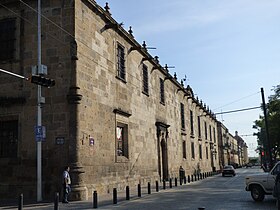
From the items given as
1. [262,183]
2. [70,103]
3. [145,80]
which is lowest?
[262,183]

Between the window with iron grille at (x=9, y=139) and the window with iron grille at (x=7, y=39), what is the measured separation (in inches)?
136

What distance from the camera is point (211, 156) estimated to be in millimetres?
62406

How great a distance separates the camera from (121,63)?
79.9ft

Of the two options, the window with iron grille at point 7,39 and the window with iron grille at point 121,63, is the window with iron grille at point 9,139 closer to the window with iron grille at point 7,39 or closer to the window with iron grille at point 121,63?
the window with iron grille at point 7,39

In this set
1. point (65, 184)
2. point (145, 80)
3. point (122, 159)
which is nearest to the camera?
point (65, 184)

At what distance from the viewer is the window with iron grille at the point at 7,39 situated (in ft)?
62.1

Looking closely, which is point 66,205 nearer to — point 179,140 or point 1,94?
point 1,94

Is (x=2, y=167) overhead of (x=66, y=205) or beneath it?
overhead

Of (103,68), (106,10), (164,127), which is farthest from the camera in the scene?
(164,127)

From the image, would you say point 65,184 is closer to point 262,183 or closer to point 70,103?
point 70,103

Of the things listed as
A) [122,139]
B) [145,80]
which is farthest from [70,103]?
[145,80]

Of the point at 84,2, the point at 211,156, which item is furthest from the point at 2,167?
the point at 211,156

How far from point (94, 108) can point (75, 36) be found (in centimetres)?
384

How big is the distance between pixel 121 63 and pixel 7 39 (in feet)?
25.7
